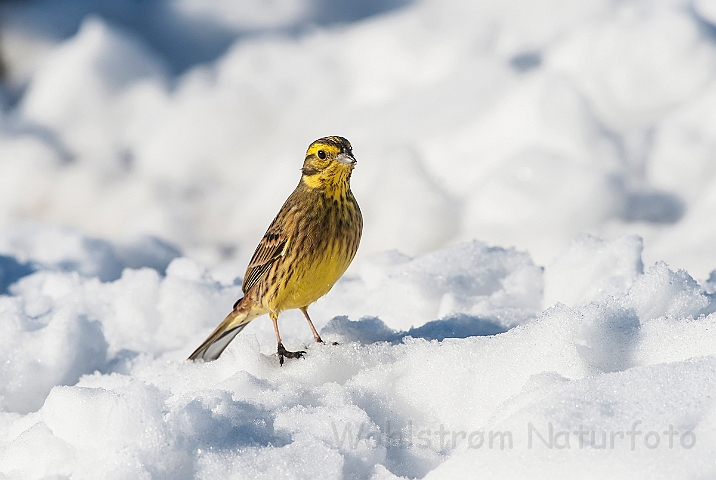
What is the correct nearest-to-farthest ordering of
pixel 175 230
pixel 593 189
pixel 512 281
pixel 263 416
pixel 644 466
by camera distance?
pixel 644 466 → pixel 263 416 → pixel 512 281 → pixel 593 189 → pixel 175 230

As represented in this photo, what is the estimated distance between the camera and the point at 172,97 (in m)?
9.26

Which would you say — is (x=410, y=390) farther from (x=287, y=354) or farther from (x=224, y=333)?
(x=224, y=333)

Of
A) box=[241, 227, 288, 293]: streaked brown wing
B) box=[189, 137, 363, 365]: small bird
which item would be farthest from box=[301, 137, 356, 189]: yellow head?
box=[241, 227, 288, 293]: streaked brown wing

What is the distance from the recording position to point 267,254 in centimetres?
368

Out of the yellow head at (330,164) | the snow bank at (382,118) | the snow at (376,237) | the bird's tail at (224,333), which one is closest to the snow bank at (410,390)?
the snow at (376,237)

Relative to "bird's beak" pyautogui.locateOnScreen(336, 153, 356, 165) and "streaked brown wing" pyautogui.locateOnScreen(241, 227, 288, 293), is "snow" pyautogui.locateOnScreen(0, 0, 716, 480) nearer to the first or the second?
"streaked brown wing" pyautogui.locateOnScreen(241, 227, 288, 293)

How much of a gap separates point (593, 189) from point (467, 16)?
3.52 meters

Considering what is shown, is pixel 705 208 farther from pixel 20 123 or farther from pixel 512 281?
pixel 20 123

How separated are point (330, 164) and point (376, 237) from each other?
3.63 meters

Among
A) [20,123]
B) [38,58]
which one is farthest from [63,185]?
[38,58]

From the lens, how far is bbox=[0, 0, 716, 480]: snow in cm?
246

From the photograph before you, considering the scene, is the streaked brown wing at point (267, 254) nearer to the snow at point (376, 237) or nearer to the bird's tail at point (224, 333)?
the bird's tail at point (224, 333)

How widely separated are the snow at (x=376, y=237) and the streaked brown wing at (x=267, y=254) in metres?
0.37

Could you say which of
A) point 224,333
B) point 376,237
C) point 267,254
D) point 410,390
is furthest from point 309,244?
point 376,237
